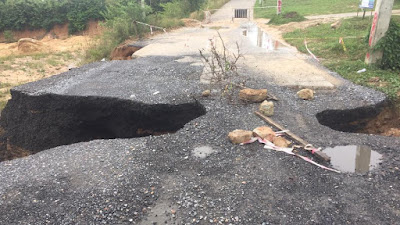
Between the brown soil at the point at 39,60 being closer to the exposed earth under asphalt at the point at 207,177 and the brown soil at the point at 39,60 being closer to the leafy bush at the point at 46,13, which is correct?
the leafy bush at the point at 46,13

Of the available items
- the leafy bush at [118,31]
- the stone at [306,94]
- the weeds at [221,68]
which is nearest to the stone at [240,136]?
the stone at [306,94]

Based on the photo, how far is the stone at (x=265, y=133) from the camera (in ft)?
13.6

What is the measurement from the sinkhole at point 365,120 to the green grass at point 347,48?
1.41 feet

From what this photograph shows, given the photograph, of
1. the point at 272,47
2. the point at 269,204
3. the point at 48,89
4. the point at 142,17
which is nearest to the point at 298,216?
the point at 269,204

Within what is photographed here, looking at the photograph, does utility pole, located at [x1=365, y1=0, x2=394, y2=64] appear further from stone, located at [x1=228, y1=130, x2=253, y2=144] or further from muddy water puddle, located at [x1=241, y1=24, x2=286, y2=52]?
stone, located at [x1=228, y1=130, x2=253, y2=144]

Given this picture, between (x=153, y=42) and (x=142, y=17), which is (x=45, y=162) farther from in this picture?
(x=142, y=17)

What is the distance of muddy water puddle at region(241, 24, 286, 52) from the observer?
10078 millimetres

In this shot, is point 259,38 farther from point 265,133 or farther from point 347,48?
point 265,133

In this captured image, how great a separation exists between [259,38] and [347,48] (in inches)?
154

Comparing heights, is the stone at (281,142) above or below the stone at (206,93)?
below

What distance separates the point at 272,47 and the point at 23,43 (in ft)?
52.0

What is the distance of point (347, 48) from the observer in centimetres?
866

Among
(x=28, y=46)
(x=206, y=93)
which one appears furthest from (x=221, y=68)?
(x=28, y=46)

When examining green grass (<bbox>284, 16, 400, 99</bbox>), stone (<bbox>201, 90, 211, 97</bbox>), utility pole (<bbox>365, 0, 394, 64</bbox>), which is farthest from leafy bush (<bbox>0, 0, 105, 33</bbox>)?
utility pole (<bbox>365, 0, 394, 64</bbox>)
